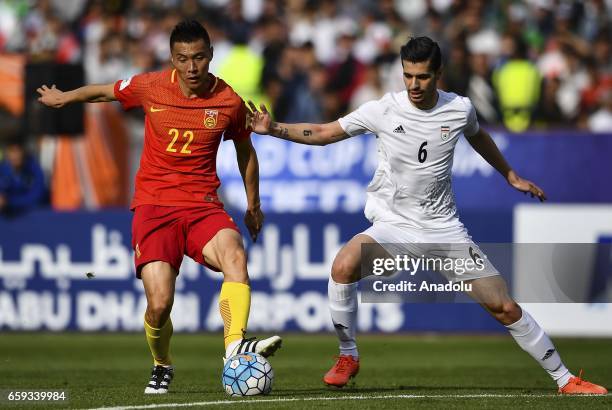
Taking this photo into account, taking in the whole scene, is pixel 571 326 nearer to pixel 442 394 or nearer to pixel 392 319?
pixel 392 319

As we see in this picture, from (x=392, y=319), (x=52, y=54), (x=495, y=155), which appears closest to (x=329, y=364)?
(x=392, y=319)

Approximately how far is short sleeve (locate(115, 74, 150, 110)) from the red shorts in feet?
2.51

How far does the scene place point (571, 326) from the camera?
50.5 feet

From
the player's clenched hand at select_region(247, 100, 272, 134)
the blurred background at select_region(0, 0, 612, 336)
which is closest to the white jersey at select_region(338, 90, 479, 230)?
the player's clenched hand at select_region(247, 100, 272, 134)

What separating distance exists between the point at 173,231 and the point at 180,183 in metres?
0.35

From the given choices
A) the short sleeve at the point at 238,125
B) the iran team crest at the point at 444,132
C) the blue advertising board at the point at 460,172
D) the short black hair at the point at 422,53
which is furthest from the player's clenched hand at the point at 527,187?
the blue advertising board at the point at 460,172

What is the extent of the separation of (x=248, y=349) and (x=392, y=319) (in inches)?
281

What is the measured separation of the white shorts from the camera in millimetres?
9367

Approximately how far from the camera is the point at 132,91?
9383 mm

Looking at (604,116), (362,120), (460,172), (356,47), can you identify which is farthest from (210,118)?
(356,47)

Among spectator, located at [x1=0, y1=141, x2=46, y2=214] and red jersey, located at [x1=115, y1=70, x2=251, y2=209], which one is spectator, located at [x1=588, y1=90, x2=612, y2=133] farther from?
red jersey, located at [x1=115, y1=70, x2=251, y2=209]

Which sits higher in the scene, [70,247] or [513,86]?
[513,86]

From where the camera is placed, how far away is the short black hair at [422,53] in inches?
356

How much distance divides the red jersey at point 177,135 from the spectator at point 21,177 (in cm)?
824
